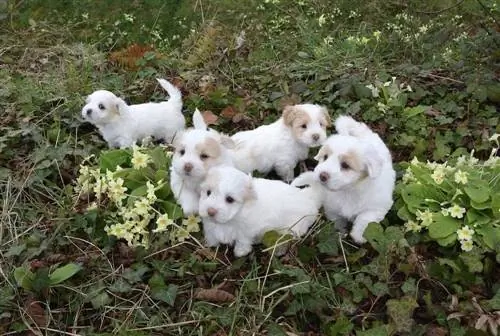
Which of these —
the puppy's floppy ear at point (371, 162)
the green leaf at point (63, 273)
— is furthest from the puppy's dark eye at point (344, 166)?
the green leaf at point (63, 273)

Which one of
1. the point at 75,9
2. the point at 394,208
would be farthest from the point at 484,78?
the point at 75,9

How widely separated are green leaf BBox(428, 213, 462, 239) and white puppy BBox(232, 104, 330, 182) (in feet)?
3.37

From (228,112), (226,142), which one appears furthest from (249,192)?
(228,112)

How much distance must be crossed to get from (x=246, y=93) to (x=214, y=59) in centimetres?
80

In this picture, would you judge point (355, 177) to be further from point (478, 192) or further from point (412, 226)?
point (478, 192)

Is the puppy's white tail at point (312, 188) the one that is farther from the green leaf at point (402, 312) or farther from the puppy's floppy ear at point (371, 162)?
the green leaf at point (402, 312)

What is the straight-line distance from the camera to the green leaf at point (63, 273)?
12.2 ft

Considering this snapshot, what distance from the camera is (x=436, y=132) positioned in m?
5.27

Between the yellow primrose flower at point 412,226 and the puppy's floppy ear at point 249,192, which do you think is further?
the yellow primrose flower at point 412,226

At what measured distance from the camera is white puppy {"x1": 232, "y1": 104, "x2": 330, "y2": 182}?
450 centimetres

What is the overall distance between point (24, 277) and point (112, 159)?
1.22 meters

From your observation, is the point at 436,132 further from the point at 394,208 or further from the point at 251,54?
the point at 251,54

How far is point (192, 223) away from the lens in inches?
158

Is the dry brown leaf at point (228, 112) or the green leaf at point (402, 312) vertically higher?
the green leaf at point (402, 312)
